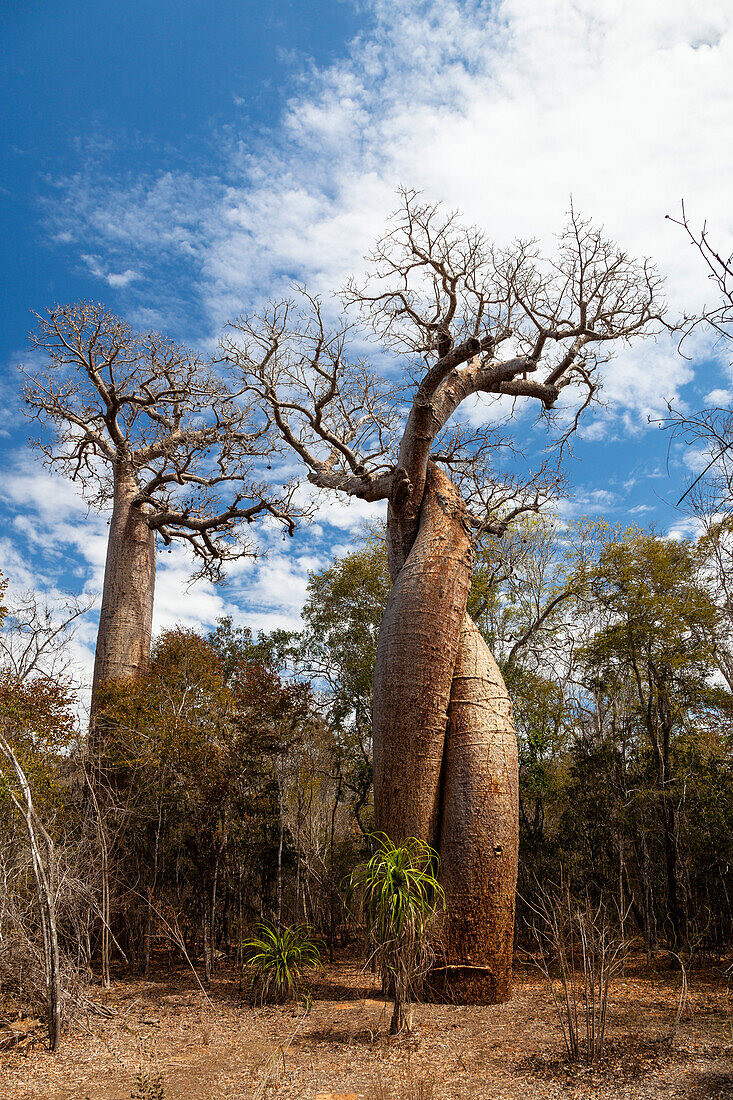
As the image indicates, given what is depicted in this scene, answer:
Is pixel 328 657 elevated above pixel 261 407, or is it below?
below

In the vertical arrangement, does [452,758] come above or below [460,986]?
above

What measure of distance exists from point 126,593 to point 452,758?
5398 mm

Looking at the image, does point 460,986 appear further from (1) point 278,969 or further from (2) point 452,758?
(2) point 452,758

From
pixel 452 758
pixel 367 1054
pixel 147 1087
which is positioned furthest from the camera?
pixel 452 758

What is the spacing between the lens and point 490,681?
5.77m

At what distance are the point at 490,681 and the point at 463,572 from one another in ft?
2.99

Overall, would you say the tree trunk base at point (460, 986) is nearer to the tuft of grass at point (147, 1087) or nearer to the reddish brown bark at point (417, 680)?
the reddish brown bark at point (417, 680)

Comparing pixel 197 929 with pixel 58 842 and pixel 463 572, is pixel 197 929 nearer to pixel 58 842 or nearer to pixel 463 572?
pixel 58 842

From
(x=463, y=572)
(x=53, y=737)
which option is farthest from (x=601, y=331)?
(x=53, y=737)

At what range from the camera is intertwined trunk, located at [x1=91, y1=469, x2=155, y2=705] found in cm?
880

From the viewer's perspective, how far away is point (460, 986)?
4.86 m

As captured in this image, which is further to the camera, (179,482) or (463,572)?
(179,482)

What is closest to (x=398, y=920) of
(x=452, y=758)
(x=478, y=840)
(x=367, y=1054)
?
(x=367, y=1054)

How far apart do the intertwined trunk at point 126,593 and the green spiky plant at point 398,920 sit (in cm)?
533
